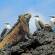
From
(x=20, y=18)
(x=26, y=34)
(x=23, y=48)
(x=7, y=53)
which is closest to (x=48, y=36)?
(x=23, y=48)

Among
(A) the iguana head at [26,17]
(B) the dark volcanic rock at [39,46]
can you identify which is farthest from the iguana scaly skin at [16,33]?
(B) the dark volcanic rock at [39,46]

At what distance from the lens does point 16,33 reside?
20.8 meters

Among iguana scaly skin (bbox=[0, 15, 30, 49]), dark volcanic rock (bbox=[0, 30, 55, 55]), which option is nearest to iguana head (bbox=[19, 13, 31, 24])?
iguana scaly skin (bbox=[0, 15, 30, 49])

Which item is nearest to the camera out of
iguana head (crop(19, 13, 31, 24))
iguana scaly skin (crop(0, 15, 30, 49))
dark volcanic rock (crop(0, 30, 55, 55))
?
dark volcanic rock (crop(0, 30, 55, 55))

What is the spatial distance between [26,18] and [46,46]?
8725 mm

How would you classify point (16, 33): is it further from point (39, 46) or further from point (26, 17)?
point (39, 46)

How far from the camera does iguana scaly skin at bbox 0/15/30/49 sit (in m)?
20.1

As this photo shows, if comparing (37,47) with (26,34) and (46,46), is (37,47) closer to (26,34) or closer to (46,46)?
(46,46)

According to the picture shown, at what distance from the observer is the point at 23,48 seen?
47.8ft

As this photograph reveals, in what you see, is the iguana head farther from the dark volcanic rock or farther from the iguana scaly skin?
the dark volcanic rock

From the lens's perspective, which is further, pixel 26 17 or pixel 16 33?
pixel 26 17

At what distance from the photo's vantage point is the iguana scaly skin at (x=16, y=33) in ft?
66.1

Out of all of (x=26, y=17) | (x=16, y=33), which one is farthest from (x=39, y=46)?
(x=26, y=17)

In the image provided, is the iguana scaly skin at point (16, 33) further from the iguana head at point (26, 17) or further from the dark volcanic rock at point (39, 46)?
the dark volcanic rock at point (39, 46)
